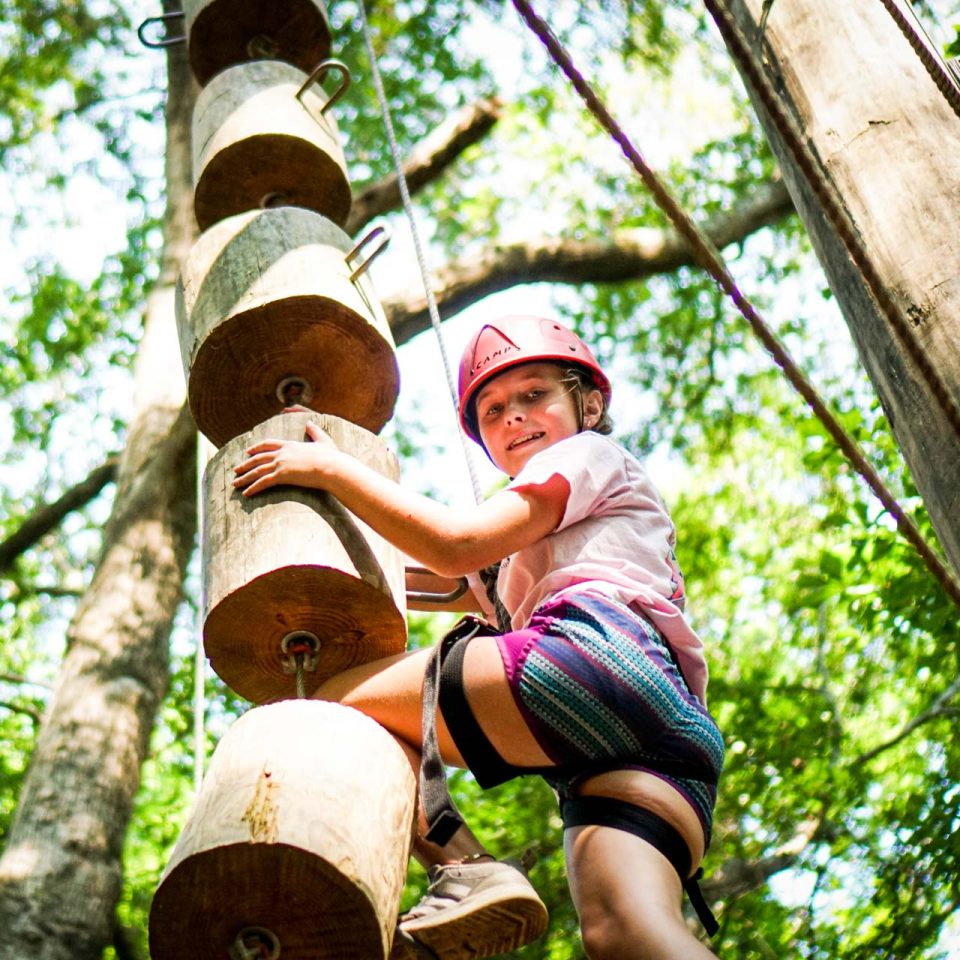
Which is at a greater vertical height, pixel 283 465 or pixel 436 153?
pixel 436 153

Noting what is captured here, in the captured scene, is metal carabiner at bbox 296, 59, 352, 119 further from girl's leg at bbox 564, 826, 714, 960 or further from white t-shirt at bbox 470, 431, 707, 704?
girl's leg at bbox 564, 826, 714, 960

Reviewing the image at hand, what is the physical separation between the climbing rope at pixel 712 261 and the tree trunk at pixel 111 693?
271 centimetres

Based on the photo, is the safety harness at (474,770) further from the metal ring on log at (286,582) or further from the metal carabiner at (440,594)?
the metal carabiner at (440,594)

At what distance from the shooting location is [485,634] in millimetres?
2023

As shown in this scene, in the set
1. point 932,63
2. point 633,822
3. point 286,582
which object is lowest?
point 633,822

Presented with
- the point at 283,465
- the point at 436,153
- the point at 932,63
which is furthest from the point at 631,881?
the point at 436,153

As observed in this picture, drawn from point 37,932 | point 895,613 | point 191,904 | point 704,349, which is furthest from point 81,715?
point 704,349

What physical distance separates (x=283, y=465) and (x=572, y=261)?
396cm

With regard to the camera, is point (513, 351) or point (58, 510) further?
point (58, 510)

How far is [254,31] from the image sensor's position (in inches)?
144

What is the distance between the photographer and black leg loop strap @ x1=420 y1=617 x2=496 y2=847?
1.80m

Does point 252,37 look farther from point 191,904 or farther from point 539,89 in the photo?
point 539,89

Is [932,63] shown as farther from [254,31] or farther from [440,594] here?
[254,31]

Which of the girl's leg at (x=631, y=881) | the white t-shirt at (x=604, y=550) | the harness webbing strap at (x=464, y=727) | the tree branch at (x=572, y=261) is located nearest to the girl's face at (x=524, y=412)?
the white t-shirt at (x=604, y=550)
